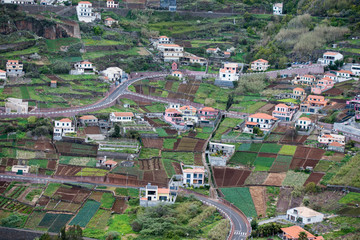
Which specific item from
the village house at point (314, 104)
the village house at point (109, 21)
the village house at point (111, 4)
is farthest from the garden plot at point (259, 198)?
the village house at point (111, 4)

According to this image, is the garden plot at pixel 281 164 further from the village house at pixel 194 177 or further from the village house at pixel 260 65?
the village house at pixel 260 65

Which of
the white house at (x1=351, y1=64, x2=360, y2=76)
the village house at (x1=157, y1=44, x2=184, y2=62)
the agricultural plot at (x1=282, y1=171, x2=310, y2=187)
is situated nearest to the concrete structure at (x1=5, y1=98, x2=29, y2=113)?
the village house at (x1=157, y1=44, x2=184, y2=62)

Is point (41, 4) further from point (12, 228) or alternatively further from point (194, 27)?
point (12, 228)

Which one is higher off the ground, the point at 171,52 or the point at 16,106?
the point at 171,52

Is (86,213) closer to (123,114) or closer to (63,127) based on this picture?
(63,127)

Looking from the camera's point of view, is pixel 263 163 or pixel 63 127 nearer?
pixel 263 163

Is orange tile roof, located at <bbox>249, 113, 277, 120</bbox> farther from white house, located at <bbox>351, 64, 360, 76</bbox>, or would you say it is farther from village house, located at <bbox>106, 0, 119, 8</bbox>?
village house, located at <bbox>106, 0, 119, 8</bbox>

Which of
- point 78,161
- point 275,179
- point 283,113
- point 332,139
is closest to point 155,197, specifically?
point 78,161
